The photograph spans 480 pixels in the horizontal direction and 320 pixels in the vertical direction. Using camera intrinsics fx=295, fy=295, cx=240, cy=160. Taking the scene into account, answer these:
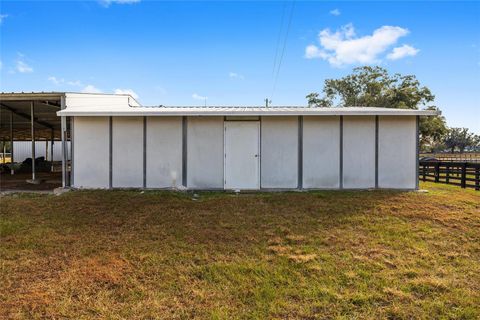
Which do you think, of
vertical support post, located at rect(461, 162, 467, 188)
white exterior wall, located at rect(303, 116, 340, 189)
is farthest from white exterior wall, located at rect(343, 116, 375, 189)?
vertical support post, located at rect(461, 162, 467, 188)

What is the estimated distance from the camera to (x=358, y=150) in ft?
25.5

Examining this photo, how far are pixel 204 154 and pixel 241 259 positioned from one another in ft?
14.2

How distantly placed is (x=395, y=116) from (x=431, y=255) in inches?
183

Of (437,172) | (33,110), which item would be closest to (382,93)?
(437,172)

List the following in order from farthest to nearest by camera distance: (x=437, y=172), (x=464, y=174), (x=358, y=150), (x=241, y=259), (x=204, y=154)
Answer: (x=437, y=172) < (x=464, y=174) < (x=204, y=154) < (x=358, y=150) < (x=241, y=259)

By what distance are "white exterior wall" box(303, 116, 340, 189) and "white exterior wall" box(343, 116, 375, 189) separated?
0.23 m

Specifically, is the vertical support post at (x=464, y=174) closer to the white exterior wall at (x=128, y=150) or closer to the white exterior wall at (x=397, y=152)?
the white exterior wall at (x=397, y=152)

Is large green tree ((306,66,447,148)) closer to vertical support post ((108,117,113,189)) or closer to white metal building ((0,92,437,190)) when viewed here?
white metal building ((0,92,437,190))

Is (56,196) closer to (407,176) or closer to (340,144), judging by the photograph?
(340,144)

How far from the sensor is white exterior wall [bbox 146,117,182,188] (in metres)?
7.86

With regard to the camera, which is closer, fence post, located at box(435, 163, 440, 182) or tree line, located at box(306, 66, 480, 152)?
fence post, located at box(435, 163, 440, 182)

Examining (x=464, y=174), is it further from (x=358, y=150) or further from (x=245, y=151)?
(x=245, y=151)

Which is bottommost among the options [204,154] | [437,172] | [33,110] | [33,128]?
[437,172]

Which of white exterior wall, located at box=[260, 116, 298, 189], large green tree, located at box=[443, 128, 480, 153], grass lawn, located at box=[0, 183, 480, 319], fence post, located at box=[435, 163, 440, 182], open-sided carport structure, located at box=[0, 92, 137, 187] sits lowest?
grass lawn, located at box=[0, 183, 480, 319]
